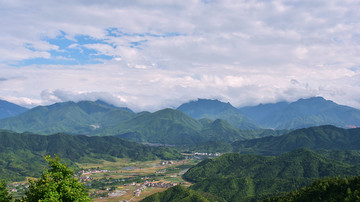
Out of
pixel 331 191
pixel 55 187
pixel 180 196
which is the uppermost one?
pixel 55 187

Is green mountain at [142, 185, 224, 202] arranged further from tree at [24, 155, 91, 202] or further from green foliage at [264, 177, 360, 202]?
tree at [24, 155, 91, 202]

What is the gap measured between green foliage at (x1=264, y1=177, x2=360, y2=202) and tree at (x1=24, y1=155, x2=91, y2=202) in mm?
89335

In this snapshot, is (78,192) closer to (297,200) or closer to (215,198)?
Result: (297,200)

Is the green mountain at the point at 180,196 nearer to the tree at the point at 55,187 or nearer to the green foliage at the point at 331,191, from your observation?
the green foliage at the point at 331,191

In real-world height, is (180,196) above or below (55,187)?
below

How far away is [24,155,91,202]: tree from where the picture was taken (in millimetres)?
46566

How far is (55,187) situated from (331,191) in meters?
104

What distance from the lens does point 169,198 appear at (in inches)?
7347

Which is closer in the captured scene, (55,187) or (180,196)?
(55,187)

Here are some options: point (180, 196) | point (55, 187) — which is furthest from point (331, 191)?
point (55, 187)

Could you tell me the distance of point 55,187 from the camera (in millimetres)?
46906

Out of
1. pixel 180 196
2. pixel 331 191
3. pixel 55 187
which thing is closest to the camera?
pixel 55 187

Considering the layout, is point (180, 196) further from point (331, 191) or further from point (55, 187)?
point (55, 187)

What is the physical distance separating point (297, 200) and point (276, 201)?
11.2 meters
